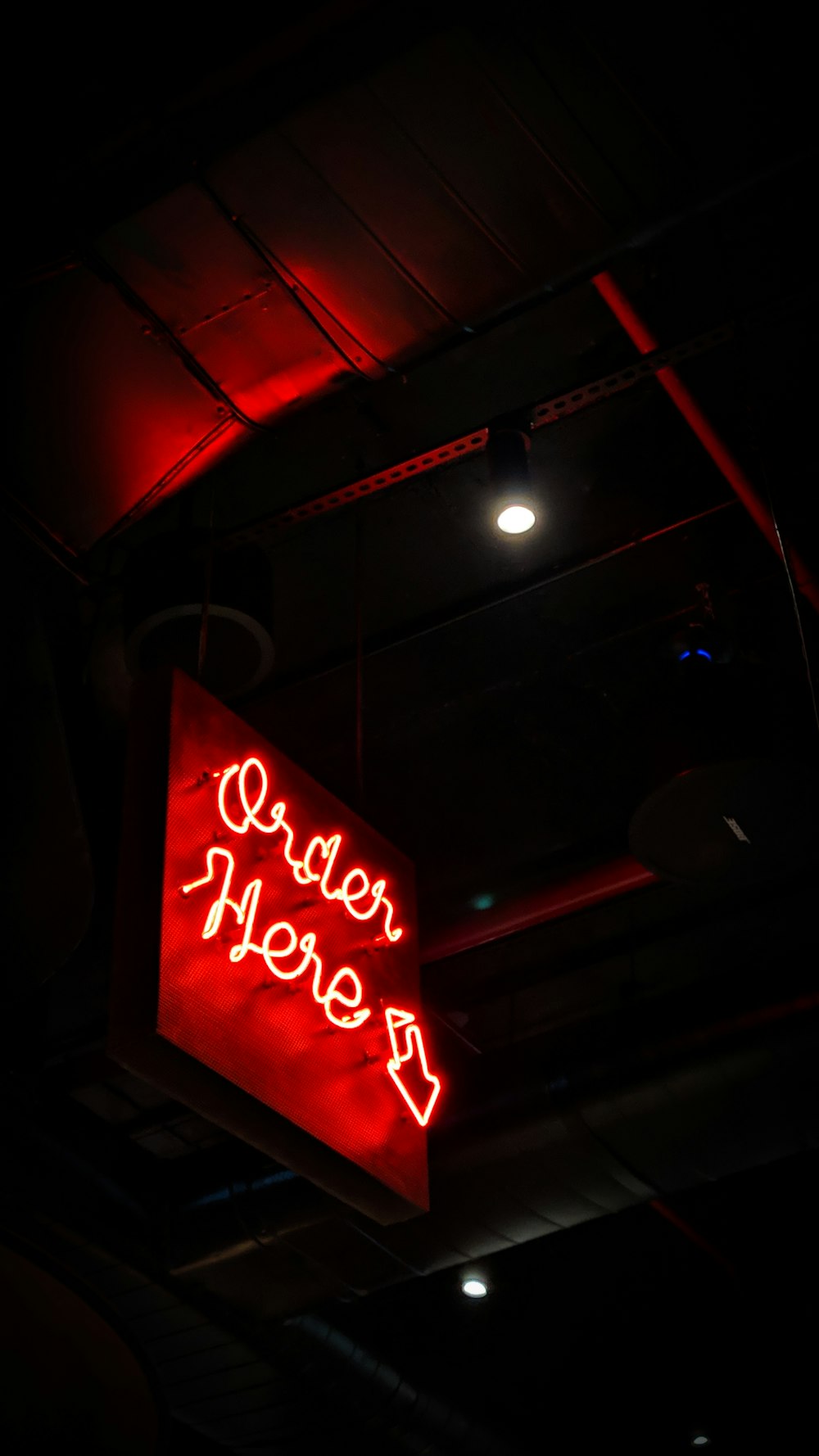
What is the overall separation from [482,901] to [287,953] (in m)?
2.83

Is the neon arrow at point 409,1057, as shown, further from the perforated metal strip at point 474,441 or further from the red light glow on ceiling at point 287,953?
the perforated metal strip at point 474,441

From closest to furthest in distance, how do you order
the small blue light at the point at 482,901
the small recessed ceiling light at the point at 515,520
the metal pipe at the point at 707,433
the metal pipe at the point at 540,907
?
the metal pipe at the point at 707,433
the small recessed ceiling light at the point at 515,520
the metal pipe at the point at 540,907
the small blue light at the point at 482,901

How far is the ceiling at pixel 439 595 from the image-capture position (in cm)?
295

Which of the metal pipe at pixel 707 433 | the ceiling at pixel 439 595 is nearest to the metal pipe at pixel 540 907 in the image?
the ceiling at pixel 439 595

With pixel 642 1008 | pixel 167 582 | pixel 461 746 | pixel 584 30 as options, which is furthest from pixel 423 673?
pixel 584 30

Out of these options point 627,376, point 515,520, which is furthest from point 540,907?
point 627,376

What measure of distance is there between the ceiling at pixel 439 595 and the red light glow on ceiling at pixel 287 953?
443 millimetres

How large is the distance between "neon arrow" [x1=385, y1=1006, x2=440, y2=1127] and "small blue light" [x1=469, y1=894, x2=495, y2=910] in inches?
91.5

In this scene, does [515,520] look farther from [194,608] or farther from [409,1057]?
[409,1057]

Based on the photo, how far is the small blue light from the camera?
5441mm

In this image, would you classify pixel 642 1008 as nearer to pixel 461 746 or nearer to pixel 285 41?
pixel 461 746

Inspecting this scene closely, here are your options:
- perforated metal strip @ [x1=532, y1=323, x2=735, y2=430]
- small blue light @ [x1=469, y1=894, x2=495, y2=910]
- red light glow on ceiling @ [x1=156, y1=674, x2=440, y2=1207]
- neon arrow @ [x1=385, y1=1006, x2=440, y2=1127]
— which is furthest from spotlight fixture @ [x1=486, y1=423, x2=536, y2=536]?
small blue light @ [x1=469, y1=894, x2=495, y2=910]

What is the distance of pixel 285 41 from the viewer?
2.86 meters

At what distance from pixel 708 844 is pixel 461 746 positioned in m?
1.35
